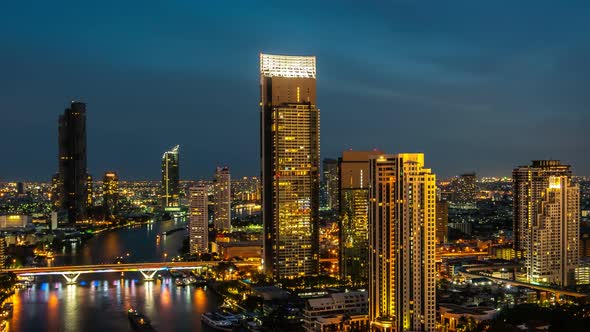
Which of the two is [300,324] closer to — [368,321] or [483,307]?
[368,321]

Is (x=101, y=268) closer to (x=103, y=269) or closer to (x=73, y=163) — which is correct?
(x=103, y=269)

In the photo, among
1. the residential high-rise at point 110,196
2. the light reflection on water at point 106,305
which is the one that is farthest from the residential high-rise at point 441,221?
the residential high-rise at point 110,196

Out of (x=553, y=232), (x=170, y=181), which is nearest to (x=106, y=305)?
(x=553, y=232)

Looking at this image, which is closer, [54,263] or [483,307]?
[483,307]

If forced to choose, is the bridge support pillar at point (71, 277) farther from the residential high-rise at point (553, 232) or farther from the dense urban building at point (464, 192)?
the dense urban building at point (464, 192)

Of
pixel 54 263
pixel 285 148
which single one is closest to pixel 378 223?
pixel 285 148

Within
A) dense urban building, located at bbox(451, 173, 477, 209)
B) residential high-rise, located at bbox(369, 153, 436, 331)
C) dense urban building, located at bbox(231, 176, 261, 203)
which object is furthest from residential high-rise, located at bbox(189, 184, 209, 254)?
dense urban building, located at bbox(231, 176, 261, 203)

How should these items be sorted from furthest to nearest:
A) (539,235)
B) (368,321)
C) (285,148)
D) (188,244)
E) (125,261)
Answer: (188,244), (125,261), (285,148), (539,235), (368,321)
